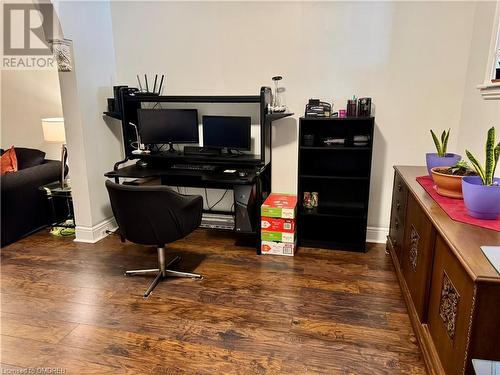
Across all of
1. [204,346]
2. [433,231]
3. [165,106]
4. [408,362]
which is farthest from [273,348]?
[165,106]

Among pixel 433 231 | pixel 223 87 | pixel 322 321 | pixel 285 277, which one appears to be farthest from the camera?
pixel 223 87

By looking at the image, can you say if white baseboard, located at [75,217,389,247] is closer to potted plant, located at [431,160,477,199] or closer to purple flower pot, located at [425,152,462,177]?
purple flower pot, located at [425,152,462,177]

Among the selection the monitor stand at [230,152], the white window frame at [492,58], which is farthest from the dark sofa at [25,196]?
the white window frame at [492,58]

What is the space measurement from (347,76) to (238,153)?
1203 millimetres

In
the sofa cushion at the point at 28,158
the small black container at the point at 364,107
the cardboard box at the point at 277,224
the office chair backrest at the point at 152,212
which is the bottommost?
the cardboard box at the point at 277,224

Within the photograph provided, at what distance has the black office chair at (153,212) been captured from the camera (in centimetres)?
226

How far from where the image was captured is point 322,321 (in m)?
2.16

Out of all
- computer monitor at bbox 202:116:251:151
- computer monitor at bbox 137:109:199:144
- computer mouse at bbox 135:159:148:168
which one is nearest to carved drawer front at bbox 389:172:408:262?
computer monitor at bbox 202:116:251:151

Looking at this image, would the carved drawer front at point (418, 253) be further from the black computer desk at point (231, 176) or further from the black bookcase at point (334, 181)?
the black computer desk at point (231, 176)

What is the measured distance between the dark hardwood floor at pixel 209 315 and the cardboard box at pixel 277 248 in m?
0.09

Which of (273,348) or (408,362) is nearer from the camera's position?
(408,362)

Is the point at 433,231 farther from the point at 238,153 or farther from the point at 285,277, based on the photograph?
the point at 238,153

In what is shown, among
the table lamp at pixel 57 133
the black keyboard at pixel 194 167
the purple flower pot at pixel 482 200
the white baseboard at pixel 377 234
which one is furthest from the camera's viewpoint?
the table lamp at pixel 57 133

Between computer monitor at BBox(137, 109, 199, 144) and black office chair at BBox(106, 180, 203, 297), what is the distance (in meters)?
1.08
